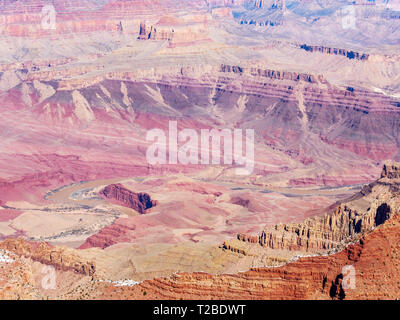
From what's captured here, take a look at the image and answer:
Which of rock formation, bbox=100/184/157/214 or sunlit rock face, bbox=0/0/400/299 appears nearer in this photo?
A: sunlit rock face, bbox=0/0/400/299

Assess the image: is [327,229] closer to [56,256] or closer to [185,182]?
[56,256]

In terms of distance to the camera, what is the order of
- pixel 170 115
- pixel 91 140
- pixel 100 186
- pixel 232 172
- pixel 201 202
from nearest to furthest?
1. pixel 201 202
2. pixel 100 186
3. pixel 232 172
4. pixel 91 140
5. pixel 170 115

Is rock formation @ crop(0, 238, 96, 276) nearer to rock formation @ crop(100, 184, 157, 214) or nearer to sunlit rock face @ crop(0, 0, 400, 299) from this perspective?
sunlit rock face @ crop(0, 0, 400, 299)

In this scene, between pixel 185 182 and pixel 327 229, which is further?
pixel 185 182

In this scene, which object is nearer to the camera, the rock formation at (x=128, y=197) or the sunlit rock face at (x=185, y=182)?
the sunlit rock face at (x=185, y=182)

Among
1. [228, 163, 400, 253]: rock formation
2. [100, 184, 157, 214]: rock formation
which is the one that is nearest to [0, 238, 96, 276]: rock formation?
[228, 163, 400, 253]: rock formation

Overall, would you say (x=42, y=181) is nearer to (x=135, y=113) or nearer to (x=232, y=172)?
(x=232, y=172)

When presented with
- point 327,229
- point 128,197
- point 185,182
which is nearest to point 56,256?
point 327,229

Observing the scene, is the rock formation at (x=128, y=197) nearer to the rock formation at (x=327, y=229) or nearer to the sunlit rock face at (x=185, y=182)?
the sunlit rock face at (x=185, y=182)

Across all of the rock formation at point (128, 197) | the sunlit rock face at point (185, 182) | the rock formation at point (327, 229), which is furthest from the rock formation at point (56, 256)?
the rock formation at point (128, 197)
